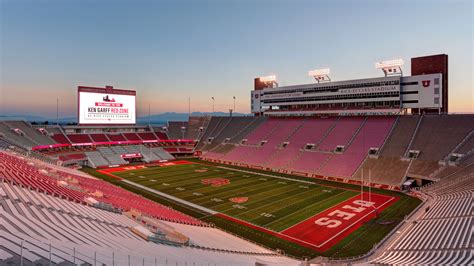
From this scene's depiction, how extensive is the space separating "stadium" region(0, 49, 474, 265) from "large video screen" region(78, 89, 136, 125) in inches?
8.8

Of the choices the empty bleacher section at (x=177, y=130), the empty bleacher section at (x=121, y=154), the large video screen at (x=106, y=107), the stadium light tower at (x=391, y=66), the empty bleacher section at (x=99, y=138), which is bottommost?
the empty bleacher section at (x=121, y=154)

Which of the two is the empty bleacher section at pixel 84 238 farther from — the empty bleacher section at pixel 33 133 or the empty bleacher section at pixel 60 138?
the empty bleacher section at pixel 60 138

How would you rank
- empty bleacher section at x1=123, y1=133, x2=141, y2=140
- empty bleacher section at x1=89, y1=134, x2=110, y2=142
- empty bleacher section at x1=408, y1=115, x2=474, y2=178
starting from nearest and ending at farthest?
empty bleacher section at x1=408, y1=115, x2=474, y2=178 → empty bleacher section at x1=89, y1=134, x2=110, y2=142 → empty bleacher section at x1=123, y1=133, x2=141, y2=140

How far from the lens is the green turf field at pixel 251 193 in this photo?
102ft

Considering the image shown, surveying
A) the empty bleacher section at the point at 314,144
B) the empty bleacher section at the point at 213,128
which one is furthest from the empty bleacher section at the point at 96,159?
the empty bleacher section at the point at 213,128

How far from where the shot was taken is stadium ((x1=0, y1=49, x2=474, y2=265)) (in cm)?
1602

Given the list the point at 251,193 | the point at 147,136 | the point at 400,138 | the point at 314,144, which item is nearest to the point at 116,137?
the point at 147,136

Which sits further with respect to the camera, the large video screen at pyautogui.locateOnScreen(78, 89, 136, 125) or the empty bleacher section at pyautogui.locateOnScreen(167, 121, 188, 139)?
the empty bleacher section at pyautogui.locateOnScreen(167, 121, 188, 139)

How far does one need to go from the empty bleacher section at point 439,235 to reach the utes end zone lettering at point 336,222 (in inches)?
152

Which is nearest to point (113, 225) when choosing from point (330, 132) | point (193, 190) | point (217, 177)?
point (193, 190)

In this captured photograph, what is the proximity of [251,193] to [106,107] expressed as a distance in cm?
4143

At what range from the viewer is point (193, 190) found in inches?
1604

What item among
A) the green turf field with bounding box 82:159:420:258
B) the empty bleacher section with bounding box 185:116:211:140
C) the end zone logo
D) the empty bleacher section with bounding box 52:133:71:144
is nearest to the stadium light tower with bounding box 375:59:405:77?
the green turf field with bounding box 82:159:420:258

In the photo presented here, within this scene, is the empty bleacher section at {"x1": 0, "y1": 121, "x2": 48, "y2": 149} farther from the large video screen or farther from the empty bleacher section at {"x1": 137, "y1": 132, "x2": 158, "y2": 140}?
the empty bleacher section at {"x1": 137, "y1": 132, "x2": 158, "y2": 140}
